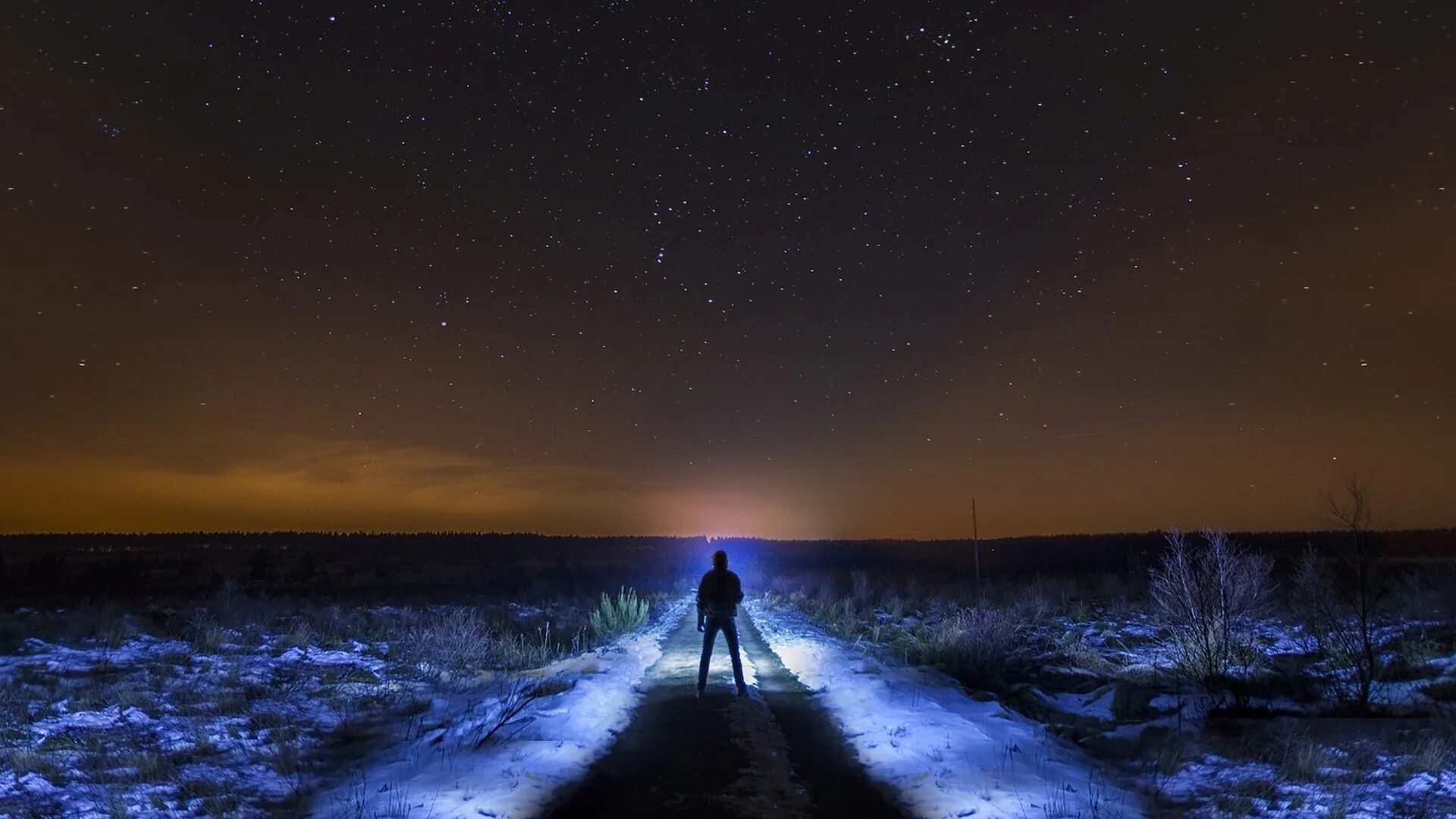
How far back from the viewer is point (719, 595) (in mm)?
11508

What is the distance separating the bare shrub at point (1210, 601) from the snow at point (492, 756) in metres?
8.86

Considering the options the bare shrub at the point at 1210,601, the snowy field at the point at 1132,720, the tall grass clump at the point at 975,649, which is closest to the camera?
the snowy field at the point at 1132,720

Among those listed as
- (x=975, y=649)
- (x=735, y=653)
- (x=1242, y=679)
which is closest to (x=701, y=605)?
(x=735, y=653)

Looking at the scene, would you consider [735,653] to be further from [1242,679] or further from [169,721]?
[1242,679]

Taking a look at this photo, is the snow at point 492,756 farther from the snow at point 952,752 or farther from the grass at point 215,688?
the snow at point 952,752

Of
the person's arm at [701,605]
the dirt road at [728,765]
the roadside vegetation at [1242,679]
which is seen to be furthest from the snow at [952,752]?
the person's arm at [701,605]

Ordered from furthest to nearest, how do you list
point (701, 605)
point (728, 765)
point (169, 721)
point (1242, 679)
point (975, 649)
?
point (975, 649)
point (1242, 679)
point (701, 605)
point (169, 721)
point (728, 765)

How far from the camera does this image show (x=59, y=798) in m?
7.61

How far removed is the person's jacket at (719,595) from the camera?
1148 cm

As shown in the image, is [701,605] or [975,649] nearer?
[701,605]

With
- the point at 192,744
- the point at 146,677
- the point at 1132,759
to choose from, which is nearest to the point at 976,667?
the point at 1132,759

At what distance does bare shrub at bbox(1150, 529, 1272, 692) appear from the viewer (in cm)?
1373

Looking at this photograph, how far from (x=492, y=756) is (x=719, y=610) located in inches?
166

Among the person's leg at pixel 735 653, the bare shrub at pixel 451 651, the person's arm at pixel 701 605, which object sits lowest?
the bare shrub at pixel 451 651
